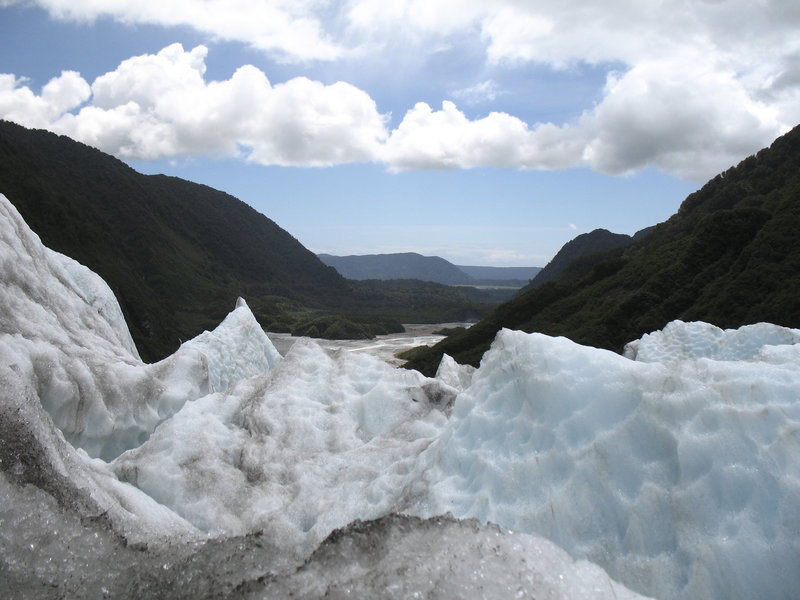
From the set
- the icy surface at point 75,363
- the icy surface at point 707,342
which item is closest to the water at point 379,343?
the icy surface at point 707,342

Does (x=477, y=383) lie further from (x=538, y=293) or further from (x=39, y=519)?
(x=538, y=293)

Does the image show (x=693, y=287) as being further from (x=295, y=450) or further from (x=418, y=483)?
(x=418, y=483)

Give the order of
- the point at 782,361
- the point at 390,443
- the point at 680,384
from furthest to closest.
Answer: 1. the point at 390,443
2. the point at 782,361
3. the point at 680,384

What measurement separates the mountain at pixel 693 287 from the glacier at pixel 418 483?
2195 cm

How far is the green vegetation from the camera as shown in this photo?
5662 cm

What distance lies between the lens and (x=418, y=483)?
7078 mm

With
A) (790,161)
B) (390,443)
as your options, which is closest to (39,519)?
(390,443)

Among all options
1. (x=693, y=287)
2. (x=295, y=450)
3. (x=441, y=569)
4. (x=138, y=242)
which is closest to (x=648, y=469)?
(x=441, y=569)

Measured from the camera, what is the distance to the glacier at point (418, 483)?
4340 millimetres

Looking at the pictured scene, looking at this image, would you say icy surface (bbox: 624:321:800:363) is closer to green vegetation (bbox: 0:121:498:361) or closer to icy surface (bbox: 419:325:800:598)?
icy surface (bbox: 419:325:800:598)

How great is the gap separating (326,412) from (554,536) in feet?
19.4

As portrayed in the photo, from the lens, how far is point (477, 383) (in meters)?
8.21

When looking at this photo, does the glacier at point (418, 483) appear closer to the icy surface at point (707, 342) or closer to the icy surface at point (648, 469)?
the icy surface at point (648, 469)

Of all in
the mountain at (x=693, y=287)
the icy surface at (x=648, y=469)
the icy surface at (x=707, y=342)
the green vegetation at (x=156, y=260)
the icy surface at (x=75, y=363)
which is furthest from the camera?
the green vegetation at (x=156, y=260)
